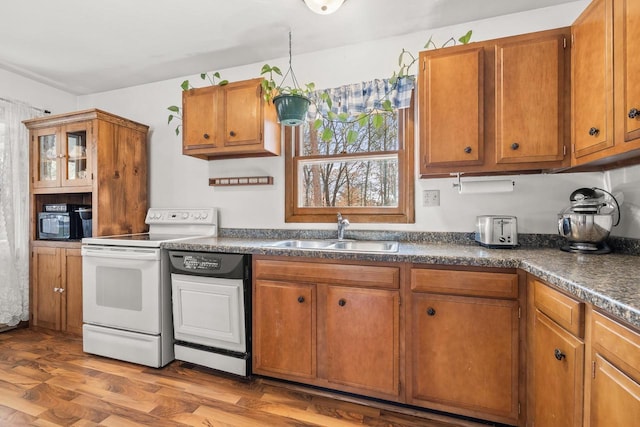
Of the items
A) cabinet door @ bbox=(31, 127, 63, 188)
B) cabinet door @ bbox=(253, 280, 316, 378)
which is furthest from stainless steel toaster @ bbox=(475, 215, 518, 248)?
cabinet door @ bbox=(31, 127, 63, 188)

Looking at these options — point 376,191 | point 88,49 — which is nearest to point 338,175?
point 376,191

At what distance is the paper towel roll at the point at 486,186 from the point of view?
187 centimetres

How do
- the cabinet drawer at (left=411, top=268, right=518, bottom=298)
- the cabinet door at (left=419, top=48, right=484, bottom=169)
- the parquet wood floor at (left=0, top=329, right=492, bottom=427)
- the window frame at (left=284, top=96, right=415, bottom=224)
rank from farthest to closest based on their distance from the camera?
the window frame at (left=284, top=96, right=415, bottom=224) < the cabinet door at (left=419, top=48, right=484, bottom=169) < the parquet wood floor at (left=0, top=329, right=492, bottom=427) < the cabinet drawer at (left=411, top=268, right=518, bottom=298)

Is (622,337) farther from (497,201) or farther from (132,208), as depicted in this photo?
(132,208)

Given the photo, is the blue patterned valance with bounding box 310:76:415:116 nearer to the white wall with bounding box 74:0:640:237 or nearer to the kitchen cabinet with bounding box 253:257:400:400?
the white wall with bounding box 74:0:640:237

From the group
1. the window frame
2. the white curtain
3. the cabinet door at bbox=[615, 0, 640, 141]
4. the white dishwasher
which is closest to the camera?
the cabinet door at bbox=[615, 0, 640, 141]

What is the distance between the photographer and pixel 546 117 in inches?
65.5

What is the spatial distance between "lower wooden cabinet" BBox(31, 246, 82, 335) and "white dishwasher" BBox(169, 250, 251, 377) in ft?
4.01

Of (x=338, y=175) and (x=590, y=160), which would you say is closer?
(x=590, y=160)

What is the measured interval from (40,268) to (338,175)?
288 centimetres

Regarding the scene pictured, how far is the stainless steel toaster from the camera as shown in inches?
70.5

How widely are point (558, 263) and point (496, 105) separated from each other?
0.92 meters

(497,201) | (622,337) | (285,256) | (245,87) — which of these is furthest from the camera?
(245,87)

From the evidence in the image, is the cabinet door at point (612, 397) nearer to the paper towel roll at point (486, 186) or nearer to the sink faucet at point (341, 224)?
the paper towel roll at point (486, 186)
